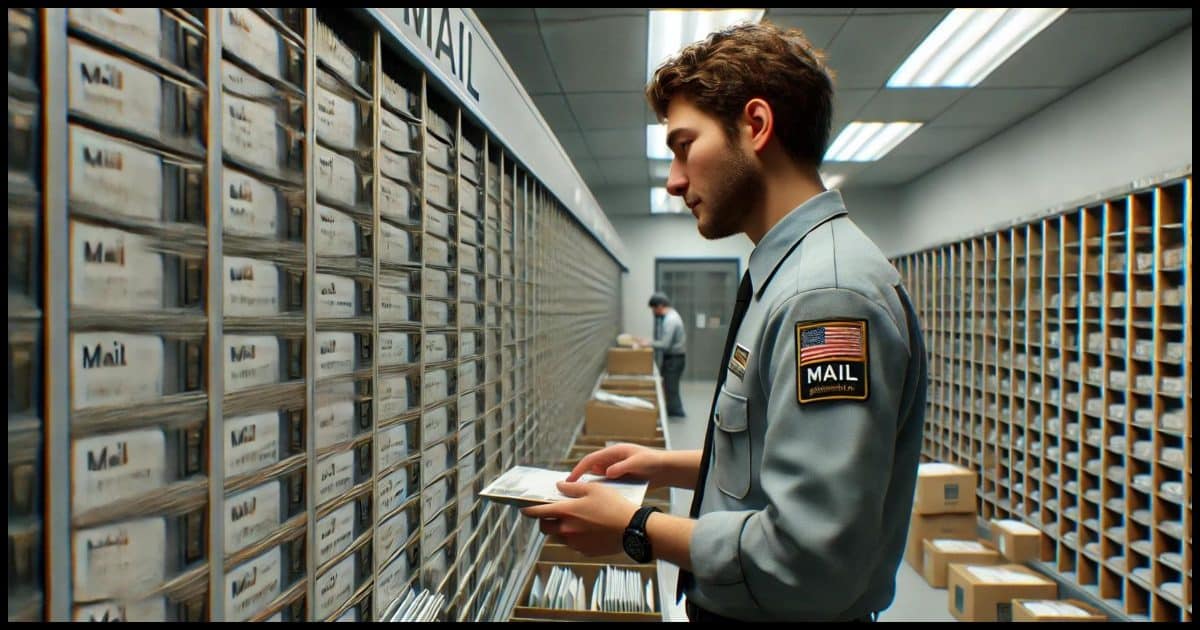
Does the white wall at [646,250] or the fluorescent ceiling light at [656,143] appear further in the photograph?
the white wall at [646,250]

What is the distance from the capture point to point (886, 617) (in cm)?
315

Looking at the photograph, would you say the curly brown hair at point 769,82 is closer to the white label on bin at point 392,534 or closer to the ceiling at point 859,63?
the white label on bin at point 392,534

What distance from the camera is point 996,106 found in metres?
4.81

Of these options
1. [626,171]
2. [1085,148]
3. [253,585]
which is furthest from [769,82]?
[626,171]

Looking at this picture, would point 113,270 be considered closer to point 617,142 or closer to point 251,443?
point 251,443

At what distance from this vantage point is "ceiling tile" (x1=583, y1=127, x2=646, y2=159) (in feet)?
18.5

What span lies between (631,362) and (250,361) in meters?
5.13

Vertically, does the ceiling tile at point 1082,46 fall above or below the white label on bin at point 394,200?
above

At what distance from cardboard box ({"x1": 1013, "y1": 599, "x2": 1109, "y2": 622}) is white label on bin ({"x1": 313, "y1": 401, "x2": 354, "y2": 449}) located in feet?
9.87

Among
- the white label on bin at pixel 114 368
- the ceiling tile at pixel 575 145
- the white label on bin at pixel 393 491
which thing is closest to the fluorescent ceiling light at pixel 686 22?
the ceiling tile at pixel 575 145

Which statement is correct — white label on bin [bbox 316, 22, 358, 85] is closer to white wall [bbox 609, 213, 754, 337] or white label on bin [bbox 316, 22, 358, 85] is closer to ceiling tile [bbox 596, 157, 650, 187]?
ceiling tile [bbox 596, 157, 650, 187]

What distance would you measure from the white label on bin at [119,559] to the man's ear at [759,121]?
89cm

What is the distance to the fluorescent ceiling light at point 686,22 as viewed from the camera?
10.9ft
